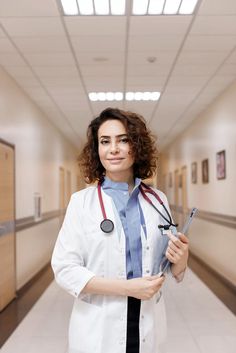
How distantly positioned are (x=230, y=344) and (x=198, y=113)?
19.3ft

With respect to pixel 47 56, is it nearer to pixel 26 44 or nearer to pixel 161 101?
pixel 26 44

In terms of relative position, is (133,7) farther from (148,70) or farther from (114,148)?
(114,148)

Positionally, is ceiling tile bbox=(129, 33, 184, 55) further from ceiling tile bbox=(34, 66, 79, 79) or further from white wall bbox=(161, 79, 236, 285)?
white wall bbox=(161, 79, 236, 285)

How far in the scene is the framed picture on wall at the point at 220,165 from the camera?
691 cm

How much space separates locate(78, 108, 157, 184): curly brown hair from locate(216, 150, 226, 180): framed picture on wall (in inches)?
218

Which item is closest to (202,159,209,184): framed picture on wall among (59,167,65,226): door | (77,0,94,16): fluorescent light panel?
(59,167,65,226): door

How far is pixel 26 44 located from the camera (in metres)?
4.68

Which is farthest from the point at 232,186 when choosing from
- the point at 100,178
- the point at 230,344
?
the point at 100,178

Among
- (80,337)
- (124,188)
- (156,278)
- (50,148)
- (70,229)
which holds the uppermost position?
(50,148)

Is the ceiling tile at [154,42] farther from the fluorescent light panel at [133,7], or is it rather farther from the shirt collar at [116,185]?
the shirt collar at [116,185]

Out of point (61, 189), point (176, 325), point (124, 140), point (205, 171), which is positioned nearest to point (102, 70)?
point (176, 325)

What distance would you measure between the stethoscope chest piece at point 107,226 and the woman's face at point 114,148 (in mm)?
193

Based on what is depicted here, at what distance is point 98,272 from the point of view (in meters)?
1.33

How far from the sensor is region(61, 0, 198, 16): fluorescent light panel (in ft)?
12.4
